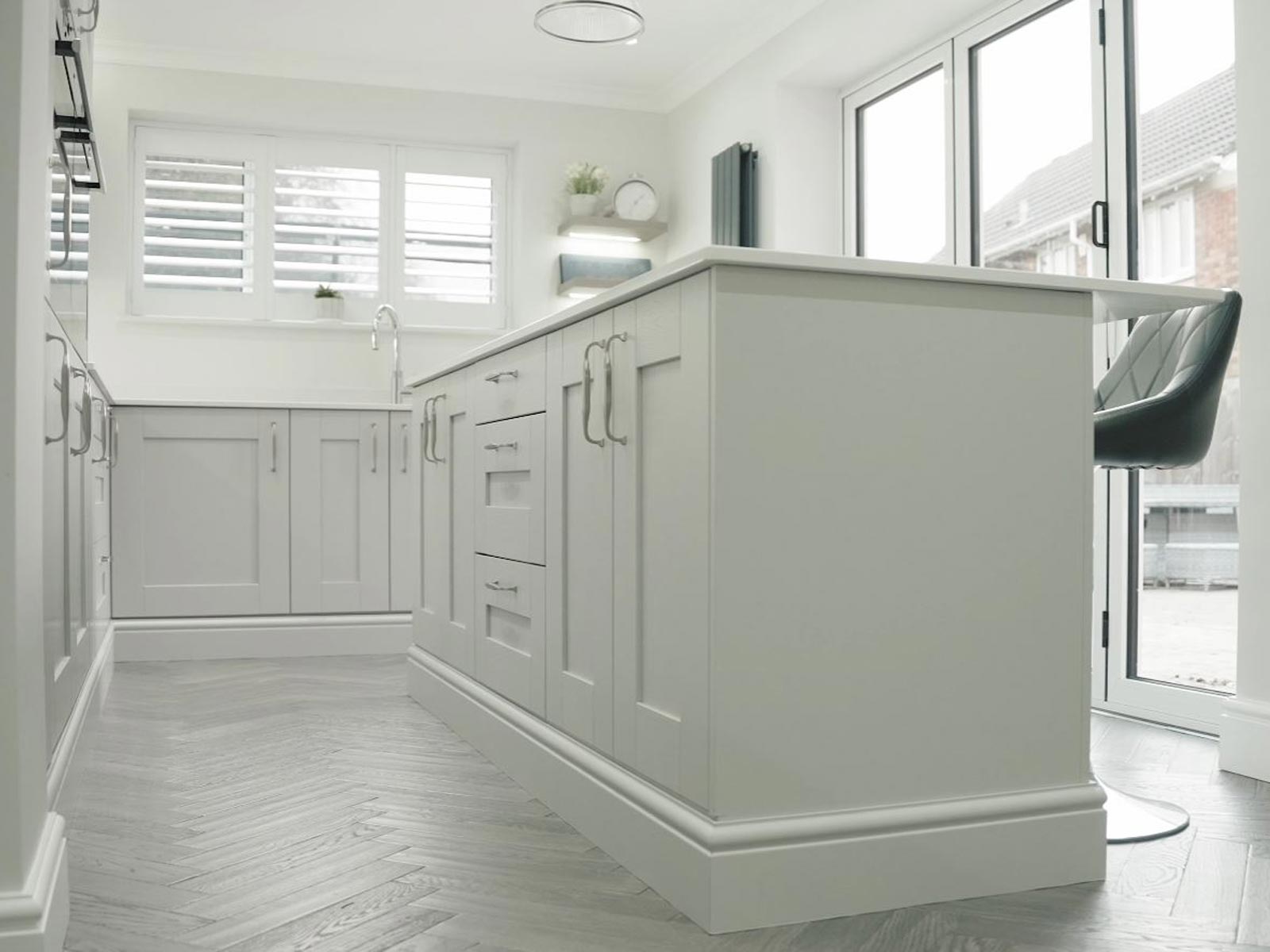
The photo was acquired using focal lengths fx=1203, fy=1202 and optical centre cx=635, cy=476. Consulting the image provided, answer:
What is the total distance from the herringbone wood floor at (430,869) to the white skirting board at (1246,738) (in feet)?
0.17

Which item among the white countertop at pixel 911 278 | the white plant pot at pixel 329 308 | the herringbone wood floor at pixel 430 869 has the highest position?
the white plant pot at pixel 329 308

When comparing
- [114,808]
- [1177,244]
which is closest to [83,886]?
[114,808]

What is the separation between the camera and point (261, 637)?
4.28 m

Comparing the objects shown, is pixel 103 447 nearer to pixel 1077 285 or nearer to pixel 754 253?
pixel 754 253

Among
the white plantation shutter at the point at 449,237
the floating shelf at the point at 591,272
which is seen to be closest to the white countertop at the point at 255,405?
the white plantation shutter at the point at 449,237

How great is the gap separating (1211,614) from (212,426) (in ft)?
10.6

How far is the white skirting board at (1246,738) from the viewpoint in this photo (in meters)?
2.50

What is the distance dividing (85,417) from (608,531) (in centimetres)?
137

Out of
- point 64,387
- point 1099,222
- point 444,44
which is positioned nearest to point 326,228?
point 444,44

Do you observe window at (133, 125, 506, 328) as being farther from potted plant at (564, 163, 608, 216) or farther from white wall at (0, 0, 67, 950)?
white wall at (0, 0, 67, 950)

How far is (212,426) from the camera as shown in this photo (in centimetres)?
426

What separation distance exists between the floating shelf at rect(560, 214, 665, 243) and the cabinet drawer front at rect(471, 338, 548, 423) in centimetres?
291

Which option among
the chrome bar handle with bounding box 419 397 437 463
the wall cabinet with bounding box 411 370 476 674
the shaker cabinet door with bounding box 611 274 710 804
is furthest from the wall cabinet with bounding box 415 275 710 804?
the chrome bar handle with bounding box 419 397 437 463

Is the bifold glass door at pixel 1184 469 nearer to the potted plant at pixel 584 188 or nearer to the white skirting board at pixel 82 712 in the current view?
the white skirting board at pixel 82 712
